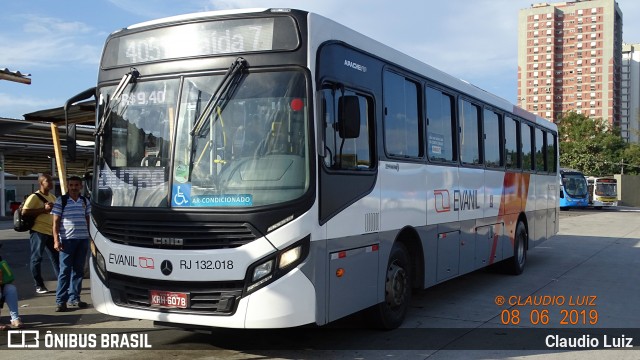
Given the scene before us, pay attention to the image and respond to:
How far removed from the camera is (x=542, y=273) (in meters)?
12.7

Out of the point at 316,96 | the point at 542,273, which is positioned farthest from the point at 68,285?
the point at 542,273

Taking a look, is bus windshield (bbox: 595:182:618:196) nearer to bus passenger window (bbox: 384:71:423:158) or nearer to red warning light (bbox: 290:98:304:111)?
bus passenger window (bbox: 384:71:423:158)

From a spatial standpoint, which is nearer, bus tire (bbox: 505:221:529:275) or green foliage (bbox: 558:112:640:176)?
bus tire (bbox: 505:221:529:275)

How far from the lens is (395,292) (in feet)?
24.3

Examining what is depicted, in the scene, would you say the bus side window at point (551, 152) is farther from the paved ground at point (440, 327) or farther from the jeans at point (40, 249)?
the jeans at point (40, 249)

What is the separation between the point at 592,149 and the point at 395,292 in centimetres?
7793

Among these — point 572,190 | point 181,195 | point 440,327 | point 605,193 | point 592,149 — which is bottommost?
point 605,193

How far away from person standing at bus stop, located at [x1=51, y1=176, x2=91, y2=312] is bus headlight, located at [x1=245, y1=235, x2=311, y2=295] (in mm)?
3934

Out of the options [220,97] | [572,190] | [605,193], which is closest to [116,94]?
[220,97]

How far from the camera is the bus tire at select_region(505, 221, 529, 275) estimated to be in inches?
483

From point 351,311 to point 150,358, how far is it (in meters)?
2.03

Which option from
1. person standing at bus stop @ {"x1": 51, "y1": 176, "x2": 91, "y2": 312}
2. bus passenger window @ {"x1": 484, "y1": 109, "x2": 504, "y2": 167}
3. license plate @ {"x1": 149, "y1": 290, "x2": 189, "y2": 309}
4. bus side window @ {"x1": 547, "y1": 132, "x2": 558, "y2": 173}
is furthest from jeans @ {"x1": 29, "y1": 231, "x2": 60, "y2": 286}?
bus side window @ {"x1": 547, "y1": 132, "x2": 558, "y2": 173}

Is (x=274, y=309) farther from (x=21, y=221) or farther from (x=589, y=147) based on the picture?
(x=589, y=147)

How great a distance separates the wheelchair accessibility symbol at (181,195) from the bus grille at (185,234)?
0.60ft
